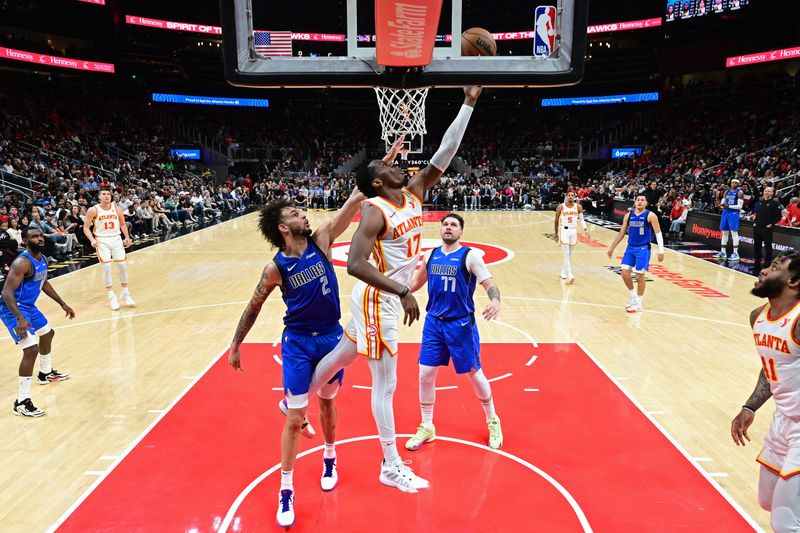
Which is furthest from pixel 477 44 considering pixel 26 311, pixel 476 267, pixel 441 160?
pixel 26 311

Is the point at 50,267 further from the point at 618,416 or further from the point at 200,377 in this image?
the point at 618,416

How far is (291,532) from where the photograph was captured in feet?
11.7

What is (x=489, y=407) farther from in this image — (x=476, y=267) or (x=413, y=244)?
(x=413, y=244)

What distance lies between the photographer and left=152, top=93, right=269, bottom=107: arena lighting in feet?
116

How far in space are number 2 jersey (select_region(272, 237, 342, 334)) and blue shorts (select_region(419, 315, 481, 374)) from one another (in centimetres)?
111

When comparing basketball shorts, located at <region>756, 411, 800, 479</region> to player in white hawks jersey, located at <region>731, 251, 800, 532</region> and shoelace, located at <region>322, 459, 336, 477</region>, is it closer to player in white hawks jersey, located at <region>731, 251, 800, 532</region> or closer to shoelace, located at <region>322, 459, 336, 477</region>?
player in white hawks jersey, located at <region>731, 251, 800, 532</region>

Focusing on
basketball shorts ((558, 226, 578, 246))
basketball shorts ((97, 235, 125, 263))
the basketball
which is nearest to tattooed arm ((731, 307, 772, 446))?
the basketball

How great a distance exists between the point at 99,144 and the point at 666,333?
27422 mm

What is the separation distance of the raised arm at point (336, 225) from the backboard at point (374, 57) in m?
1.29

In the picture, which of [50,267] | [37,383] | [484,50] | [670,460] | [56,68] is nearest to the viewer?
[670,460]

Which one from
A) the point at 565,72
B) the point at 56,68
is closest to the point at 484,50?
the point at 565,72

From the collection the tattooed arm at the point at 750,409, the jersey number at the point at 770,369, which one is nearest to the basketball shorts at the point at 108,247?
the tattooed arm at the point at 750,409

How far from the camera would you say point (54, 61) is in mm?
28234

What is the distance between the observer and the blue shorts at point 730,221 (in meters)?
13.9
